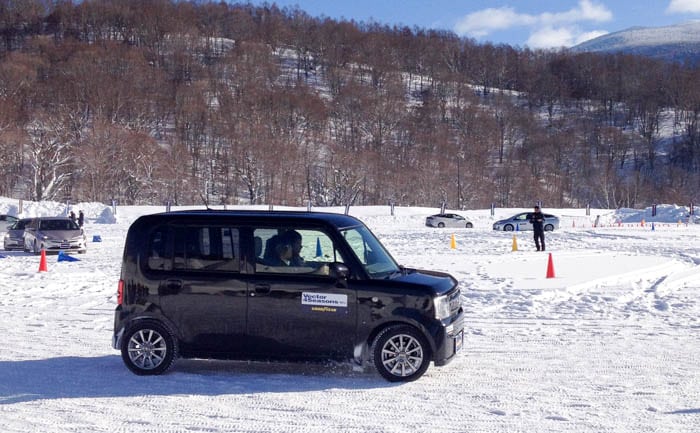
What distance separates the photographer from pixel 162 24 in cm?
15512

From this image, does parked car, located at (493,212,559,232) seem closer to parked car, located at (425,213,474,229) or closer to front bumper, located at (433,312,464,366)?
parked car, located at (425,213,474,229)

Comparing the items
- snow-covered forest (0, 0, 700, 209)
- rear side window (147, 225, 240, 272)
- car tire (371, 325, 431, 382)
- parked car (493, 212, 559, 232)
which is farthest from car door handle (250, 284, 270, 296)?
snow-covered forest (0, 0, 700, 209)

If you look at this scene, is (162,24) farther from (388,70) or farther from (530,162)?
(530,162)

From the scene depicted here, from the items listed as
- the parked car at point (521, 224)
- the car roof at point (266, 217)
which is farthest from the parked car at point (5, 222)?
the car roof at point (266, 217)

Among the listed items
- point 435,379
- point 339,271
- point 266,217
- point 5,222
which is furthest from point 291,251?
point 5,222

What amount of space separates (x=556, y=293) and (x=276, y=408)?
10204 millimetres

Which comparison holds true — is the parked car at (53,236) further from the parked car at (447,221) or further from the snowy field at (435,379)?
the parked car at (447,221)

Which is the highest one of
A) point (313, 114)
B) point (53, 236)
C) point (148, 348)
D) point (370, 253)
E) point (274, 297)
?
point (313, 114)

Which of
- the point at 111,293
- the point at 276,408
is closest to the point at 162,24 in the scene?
the point at 111,293

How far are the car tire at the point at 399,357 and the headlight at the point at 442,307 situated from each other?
33 cm

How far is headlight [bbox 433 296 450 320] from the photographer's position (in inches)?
338

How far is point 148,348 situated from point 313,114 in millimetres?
102086

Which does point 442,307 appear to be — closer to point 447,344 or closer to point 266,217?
point 447,344

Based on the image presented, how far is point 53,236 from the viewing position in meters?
28.3
